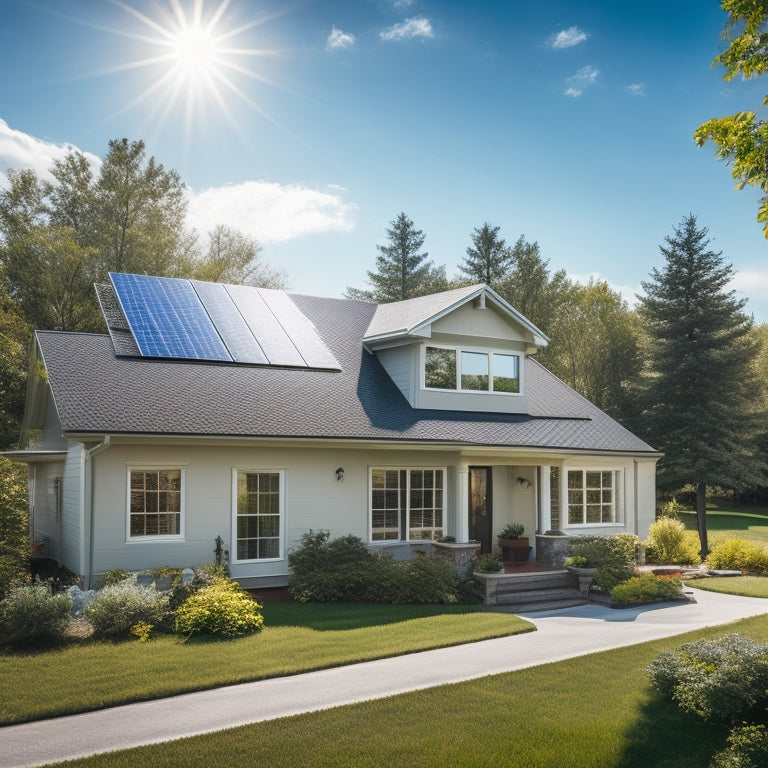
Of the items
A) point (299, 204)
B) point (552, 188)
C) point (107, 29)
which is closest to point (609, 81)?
point (552, 188)

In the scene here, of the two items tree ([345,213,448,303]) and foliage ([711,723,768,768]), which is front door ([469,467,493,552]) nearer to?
foliage ([711,723,768,768])

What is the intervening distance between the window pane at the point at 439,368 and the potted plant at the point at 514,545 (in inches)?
152

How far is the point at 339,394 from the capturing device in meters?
16.4

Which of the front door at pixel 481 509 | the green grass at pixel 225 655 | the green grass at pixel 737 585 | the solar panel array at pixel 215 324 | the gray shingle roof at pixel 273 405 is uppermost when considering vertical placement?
the solar panel array at pixel 215 324

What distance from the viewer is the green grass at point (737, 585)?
599 inches

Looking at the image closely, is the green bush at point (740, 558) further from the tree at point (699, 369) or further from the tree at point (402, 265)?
the tree at point (402, 265)

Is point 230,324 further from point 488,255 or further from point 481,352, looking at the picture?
Answer: point 488,255

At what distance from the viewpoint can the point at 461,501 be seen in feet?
51.1

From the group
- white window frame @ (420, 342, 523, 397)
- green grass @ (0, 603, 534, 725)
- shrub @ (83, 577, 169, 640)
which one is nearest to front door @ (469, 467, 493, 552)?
white window frame @ (420, 342, 523, 397)

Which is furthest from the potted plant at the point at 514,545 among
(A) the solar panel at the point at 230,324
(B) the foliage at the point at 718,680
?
(B) the foliage at the point at 718,680

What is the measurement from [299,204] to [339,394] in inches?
843

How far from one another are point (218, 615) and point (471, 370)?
9.97 m

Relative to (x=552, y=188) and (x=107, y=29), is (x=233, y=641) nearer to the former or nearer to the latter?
(x=107, y=29)

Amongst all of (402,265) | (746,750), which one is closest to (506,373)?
(746,750)
